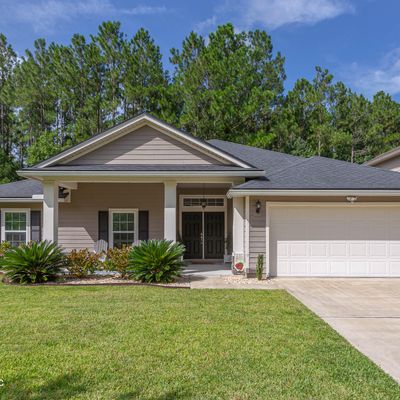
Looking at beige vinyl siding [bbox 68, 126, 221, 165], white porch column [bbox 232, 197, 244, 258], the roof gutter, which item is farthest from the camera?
the roof gutter

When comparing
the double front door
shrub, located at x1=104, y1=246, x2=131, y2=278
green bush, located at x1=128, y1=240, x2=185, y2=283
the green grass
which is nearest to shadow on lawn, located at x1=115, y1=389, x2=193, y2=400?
the green grass

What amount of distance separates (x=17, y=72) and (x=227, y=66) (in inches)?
648

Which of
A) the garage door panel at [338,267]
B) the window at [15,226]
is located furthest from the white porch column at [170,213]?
the window at [15,226]

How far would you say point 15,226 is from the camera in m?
12.8

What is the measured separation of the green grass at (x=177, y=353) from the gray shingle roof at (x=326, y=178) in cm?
379

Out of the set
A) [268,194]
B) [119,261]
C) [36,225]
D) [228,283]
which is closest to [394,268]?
[268,194]

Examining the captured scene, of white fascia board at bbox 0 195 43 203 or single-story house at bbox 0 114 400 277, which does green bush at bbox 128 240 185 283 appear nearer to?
single-story house at bbox 0 114 400 277

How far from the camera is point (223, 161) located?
10.5m

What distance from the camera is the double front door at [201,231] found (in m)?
13.2

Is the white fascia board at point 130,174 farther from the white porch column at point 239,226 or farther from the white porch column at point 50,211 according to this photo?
the white porch column at point 239,226

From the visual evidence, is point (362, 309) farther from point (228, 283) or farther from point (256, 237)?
point (256, 237)

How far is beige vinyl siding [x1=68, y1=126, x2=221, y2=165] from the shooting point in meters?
10.6

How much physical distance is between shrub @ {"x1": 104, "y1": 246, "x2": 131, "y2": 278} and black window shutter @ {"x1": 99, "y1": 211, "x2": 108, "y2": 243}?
3022mm

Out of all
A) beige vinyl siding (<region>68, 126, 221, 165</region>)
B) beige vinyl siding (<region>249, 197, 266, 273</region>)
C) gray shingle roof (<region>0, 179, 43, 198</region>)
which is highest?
beige vinyl siding (<region>68, 126, 221, 165</region>)
